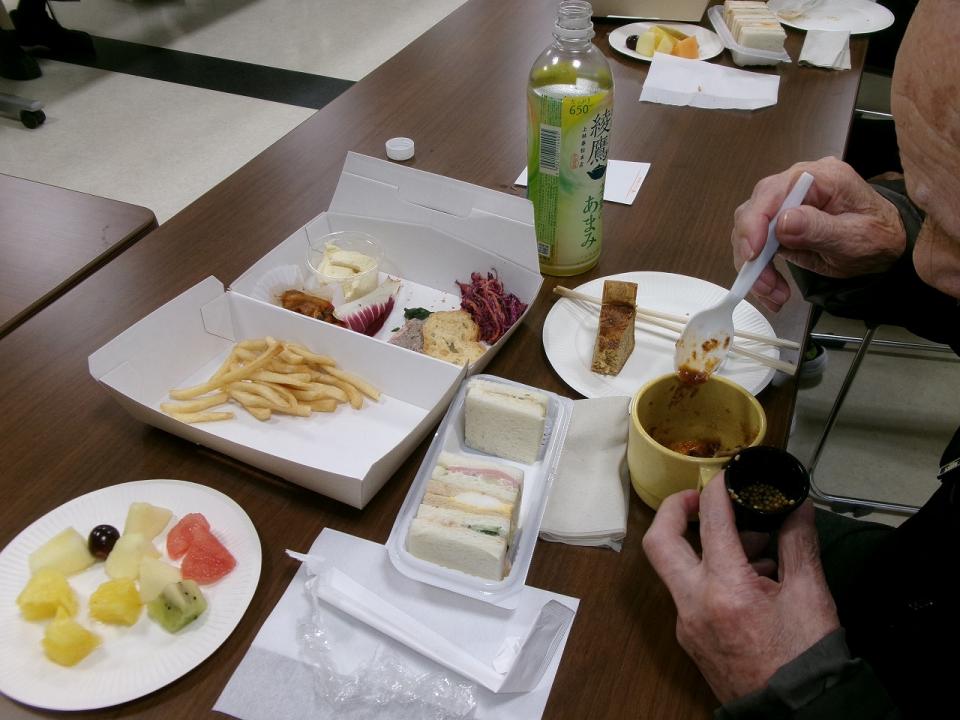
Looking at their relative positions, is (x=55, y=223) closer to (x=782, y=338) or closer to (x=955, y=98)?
(x=782, y=338)

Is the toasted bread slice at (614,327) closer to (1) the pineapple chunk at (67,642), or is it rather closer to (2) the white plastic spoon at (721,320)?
(2) the white plastic spoon at (721,320)

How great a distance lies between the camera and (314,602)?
809 millimetres

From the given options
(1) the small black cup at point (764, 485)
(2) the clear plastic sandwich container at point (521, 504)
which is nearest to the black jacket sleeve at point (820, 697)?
(1) the small black cup at point (764, 485)

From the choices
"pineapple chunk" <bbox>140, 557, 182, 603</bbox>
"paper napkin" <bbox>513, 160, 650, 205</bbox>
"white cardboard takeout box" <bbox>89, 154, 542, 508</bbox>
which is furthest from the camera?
"paper napkin" <bbox>513, 160, 650, 205</bbox>

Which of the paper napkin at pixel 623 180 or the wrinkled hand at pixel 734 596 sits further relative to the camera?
the paper napkin at pixel 623 180

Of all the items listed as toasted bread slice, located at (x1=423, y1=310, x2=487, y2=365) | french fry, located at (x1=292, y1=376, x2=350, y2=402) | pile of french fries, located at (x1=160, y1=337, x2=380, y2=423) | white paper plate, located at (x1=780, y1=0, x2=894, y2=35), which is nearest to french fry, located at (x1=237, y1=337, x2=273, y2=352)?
pile of french fries, located at (x1=160, y1=337, x2=380, y2=423)

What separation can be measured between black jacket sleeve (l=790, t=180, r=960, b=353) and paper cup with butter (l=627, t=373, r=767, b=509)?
387 mm

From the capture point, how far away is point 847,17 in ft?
7.21

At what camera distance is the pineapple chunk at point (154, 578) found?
2.59ft

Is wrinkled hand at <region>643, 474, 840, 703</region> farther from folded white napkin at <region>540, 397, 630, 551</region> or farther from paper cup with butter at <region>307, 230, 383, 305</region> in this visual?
paper cup with butter at <region>307, 230, 383, 305</region>

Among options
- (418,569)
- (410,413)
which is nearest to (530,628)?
(418,569)

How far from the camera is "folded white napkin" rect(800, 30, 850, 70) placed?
6.45 ft

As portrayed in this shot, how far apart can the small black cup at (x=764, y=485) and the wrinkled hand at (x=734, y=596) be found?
0.06ft

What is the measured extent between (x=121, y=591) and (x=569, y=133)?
0.87m
